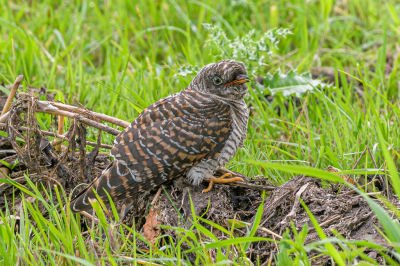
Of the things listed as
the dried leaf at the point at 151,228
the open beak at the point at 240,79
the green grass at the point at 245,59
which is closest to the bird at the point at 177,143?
the open beak at the point at 240,79

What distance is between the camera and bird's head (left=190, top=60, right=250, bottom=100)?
3562 millimetres

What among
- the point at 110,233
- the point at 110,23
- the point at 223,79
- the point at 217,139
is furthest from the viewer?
the point at 110,23

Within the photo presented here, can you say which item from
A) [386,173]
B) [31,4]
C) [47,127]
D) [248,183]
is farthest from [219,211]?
[31,4]

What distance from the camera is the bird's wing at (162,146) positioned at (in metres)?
3.13

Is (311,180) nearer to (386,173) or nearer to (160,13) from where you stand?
(386,173)

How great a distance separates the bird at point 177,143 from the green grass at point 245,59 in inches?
18.5

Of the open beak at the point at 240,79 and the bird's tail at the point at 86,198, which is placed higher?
the open beak at the point at 240,79

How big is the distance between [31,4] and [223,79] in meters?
4.70

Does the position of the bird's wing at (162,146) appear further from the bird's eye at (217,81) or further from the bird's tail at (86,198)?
the bird's eye at (217,81)

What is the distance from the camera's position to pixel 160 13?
656 centimetres

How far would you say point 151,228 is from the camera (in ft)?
9.93

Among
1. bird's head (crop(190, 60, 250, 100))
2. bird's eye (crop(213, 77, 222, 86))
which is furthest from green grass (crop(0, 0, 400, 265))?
bird's eye (crop(213, 77, 222, 86))

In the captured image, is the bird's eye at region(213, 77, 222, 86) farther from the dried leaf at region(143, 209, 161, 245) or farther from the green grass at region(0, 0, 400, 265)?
the dried leaf at region(143, 209, 161, 245)

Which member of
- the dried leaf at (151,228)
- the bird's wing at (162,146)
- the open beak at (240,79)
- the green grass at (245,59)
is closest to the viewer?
the dried leaf at (151,228)
